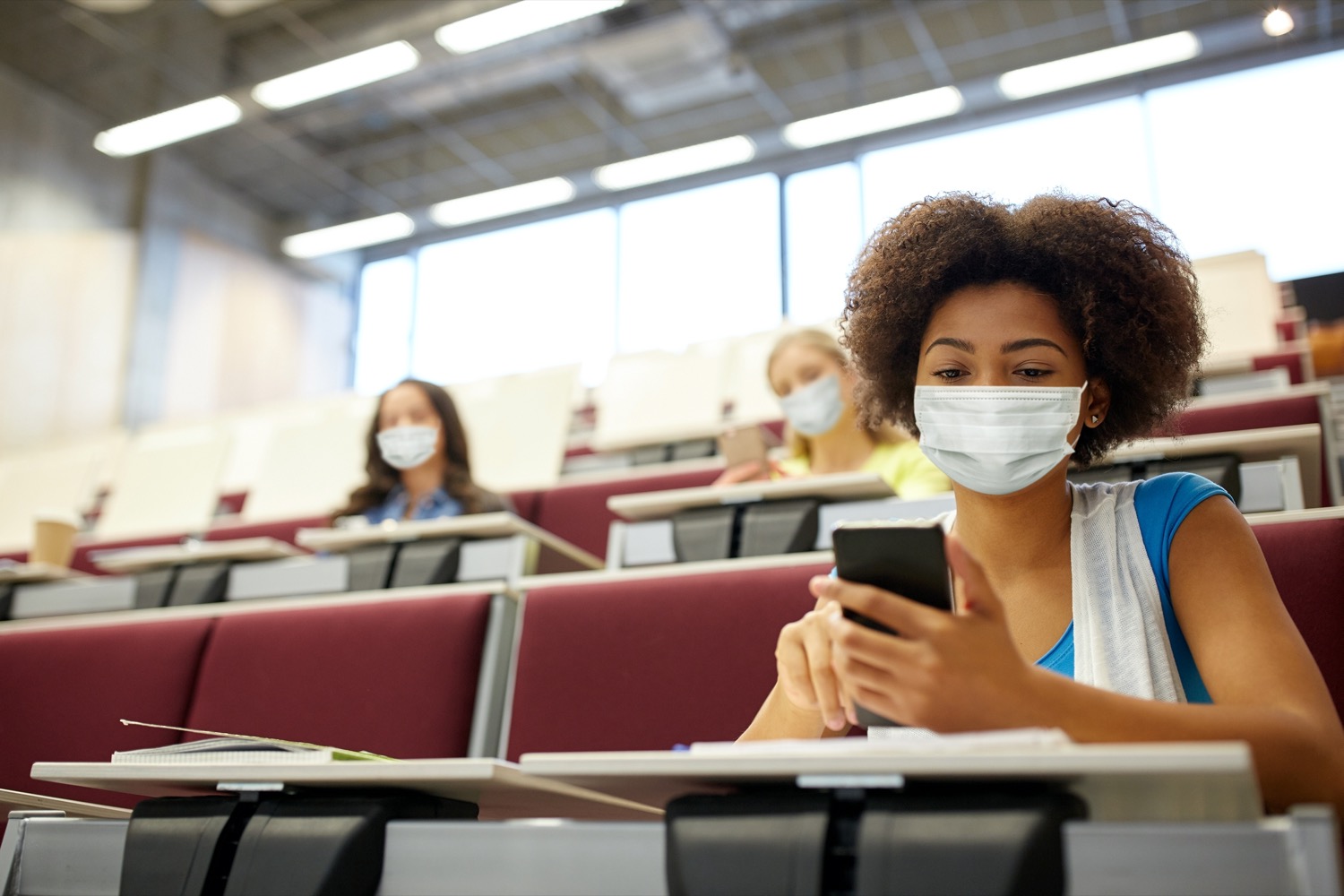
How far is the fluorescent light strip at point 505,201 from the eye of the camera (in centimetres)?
657

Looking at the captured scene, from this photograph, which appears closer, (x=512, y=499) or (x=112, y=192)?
(x=512, y=499)

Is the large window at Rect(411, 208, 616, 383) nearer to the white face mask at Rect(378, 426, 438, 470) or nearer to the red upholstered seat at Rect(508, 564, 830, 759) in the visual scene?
the white face mask at Rect(378, 426, 438, 470)

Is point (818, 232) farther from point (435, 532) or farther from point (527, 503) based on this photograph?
point (435, 532)

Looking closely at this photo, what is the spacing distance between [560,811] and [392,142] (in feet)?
20.3

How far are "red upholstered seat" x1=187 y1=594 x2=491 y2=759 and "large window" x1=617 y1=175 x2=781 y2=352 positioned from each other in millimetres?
4699

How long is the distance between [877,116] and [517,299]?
2467mm

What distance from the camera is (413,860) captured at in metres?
0.72

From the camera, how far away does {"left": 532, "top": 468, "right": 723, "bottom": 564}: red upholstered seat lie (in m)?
2.53

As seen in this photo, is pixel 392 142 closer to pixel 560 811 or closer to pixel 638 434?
pixel 638 434

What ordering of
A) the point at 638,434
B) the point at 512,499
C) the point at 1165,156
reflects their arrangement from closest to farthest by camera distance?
the point at 512,499
the point at 638,434
the point at 1165,156

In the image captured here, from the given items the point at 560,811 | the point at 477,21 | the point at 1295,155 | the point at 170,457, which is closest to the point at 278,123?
the point at 477,21

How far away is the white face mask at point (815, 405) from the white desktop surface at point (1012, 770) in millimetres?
1520

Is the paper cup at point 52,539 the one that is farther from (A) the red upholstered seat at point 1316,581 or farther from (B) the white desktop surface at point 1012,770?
(A) the red upholstered seat at point 1316,581

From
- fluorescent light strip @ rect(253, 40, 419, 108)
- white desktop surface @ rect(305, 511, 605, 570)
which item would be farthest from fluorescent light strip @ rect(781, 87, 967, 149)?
white desktop surface @ rect(305, 511, 605, 570)
